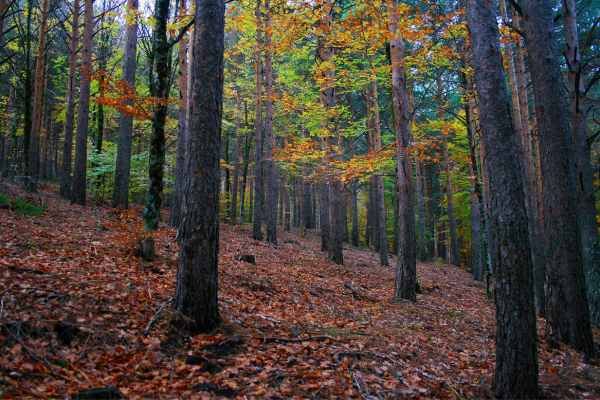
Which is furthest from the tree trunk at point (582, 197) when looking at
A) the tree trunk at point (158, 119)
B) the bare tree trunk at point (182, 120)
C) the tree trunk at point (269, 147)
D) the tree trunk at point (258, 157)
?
the tree trunk at point (258, 157)

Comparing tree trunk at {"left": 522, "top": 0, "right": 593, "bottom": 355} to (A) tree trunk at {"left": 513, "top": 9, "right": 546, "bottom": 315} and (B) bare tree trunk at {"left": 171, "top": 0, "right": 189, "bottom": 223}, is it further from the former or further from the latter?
(B) bare tree trunk at {"left": 171, "top": 0, "right": 189, "bottom": 223}

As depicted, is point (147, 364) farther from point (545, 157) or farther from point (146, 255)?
point (545, 157)

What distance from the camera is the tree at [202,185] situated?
221 inches

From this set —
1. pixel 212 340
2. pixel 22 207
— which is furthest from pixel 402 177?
pixel 22 207

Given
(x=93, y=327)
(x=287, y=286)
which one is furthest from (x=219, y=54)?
(x=287, y=286)

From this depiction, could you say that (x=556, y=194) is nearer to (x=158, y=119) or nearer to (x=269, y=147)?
(x=158, y=119)

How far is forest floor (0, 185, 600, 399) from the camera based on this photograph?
4.45m

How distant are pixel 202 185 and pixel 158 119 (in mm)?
3207

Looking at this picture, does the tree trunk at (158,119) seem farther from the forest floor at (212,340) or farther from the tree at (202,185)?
the tree at (202,185)

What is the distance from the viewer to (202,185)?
5.64 m

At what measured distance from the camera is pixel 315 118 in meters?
16.7

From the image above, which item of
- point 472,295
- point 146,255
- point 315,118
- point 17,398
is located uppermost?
point 315,118

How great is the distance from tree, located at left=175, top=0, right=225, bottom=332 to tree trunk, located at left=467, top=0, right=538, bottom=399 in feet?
12.4

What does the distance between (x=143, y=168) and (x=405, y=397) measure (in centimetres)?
1903
